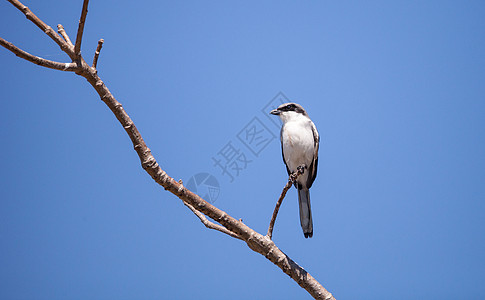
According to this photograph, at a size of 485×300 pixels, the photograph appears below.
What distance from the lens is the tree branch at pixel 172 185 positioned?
7.98 feet

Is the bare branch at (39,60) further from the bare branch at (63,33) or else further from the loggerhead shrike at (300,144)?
the loggerhead shrike at (300,144)

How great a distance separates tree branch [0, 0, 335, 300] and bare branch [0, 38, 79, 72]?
0.06 meters

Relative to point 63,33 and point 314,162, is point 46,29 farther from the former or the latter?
point 314,162

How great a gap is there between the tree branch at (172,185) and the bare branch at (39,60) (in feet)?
0.19

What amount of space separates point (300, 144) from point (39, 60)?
377cm

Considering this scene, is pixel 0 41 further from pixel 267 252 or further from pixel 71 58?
pixel 267 252

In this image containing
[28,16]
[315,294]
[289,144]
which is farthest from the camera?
[289,144]

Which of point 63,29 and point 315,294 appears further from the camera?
point 315,294

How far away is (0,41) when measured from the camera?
2146 millimetres

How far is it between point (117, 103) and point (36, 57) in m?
0.55

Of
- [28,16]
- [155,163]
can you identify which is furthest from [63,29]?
[155,163]

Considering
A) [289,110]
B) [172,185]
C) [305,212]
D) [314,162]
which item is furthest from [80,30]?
[314,162]

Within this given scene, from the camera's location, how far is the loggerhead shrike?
5.38 m

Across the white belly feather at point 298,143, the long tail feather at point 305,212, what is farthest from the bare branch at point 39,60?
the white belly feather at point 298,143
